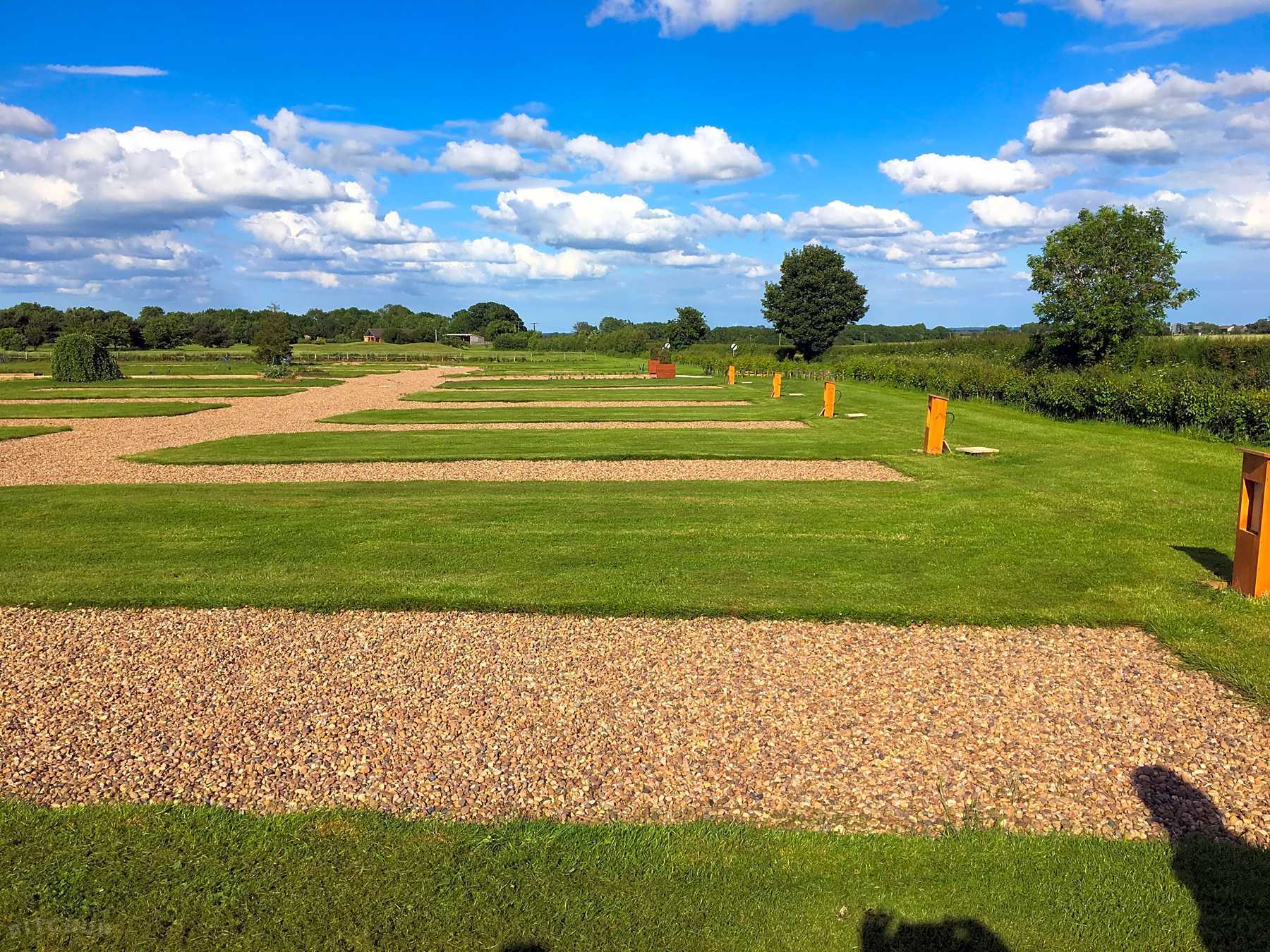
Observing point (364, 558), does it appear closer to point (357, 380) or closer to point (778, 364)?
point (357, 380)

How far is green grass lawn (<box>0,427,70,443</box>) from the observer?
1936 centimetres

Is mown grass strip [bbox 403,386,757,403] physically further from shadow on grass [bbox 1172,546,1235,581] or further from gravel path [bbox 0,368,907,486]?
shadow on grass [bbox 1172,546,1235,581]

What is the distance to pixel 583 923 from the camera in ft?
11.5

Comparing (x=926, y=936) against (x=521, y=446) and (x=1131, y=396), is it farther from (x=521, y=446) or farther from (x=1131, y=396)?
(x=1131, y=396)

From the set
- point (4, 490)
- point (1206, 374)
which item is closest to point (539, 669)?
point (4, 490)

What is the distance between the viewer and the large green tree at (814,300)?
64.3 m

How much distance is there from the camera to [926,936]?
343cm

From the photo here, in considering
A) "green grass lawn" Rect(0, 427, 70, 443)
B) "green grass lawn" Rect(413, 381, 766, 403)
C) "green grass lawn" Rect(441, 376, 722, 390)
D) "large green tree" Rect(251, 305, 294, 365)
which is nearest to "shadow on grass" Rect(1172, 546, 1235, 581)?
"green grass lawn" Rect(0, 427, 70, 443)

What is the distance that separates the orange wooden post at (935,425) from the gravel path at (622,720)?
919 cm

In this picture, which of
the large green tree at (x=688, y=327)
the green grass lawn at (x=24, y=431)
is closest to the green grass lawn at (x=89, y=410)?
the green grass lawn at (x=24, y=431)

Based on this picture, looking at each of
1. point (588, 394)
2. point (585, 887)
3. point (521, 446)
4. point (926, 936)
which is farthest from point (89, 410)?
point (926, 936)

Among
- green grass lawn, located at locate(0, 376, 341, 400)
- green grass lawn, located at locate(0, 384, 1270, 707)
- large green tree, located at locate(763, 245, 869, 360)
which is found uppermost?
large green tree, located at locate(763, 245, 869, 360)

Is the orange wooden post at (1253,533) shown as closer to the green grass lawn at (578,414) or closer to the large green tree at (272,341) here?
the green grass lawn at (578,414)

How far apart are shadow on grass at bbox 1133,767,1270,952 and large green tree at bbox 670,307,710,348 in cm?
9251
